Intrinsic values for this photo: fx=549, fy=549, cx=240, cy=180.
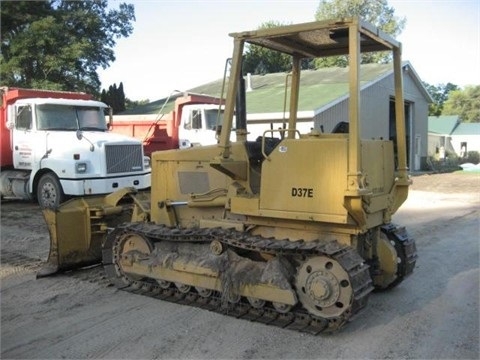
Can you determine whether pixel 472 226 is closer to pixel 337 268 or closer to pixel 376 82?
pixel 337 268

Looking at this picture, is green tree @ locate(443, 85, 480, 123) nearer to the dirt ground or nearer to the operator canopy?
the dirt ground

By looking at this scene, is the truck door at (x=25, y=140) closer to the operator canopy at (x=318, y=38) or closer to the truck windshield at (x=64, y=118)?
the truck windshield at (x=64, y=118)

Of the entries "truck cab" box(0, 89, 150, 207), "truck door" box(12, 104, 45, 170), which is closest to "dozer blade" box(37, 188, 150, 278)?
"truck cab" box(0, 89, 150, 207)

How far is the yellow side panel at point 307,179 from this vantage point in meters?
5.08

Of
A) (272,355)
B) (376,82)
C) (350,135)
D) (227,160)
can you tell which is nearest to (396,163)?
(350,135)

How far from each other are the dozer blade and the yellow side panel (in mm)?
2191

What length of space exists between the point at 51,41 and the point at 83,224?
1882 cm

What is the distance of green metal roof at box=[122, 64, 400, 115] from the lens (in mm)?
21817

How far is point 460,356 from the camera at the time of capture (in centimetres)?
464

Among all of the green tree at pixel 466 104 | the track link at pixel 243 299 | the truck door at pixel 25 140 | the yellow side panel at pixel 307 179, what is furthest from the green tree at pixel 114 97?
the green tree at pixel 466 104

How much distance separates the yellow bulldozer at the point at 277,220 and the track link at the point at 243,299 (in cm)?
1

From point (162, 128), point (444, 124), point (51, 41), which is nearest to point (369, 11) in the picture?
point (444, 124)

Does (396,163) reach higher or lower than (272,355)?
higher

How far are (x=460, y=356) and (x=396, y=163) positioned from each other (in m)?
2.42
